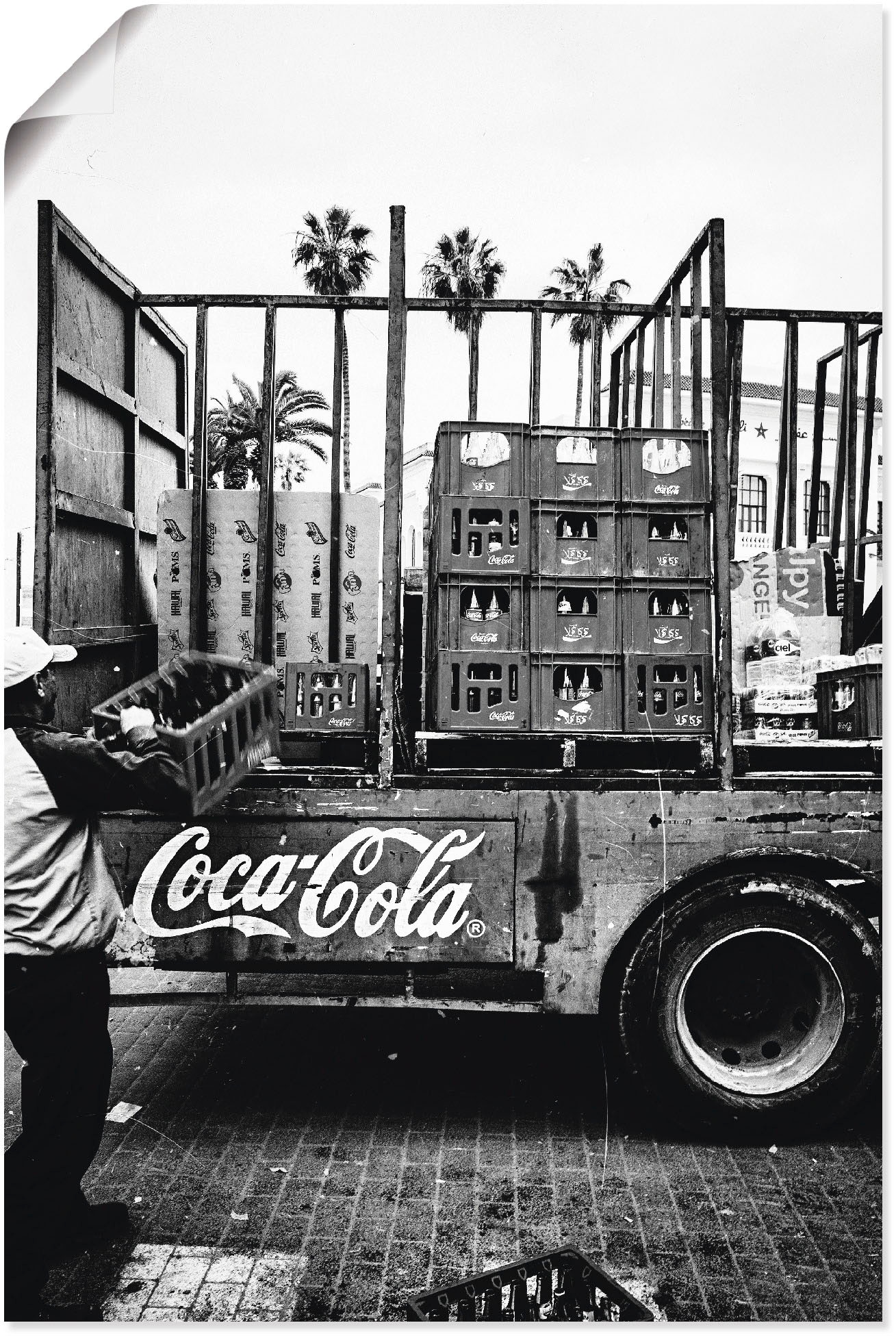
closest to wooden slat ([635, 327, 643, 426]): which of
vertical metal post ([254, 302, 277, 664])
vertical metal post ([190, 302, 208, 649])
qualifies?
vertical metal post ([254, 302, 277, 664])

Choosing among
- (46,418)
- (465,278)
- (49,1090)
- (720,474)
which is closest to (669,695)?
(720,474)

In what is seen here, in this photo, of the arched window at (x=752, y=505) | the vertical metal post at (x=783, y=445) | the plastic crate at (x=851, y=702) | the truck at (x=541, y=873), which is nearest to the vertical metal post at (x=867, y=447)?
the vertical metal post at (x=783, y=445)

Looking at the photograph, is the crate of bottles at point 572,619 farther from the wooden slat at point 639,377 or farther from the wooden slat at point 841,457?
the wooden slat at point 841,457

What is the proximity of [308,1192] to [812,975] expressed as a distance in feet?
6.91

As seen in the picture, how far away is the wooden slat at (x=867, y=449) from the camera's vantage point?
17.6ft

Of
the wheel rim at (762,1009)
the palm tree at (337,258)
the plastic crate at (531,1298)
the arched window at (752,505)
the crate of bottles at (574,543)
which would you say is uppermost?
the arched window at (752,505)

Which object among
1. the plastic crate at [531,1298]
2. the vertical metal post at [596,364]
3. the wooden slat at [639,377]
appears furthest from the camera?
the wooden slat at [639,377]

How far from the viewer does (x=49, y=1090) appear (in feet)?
9.48

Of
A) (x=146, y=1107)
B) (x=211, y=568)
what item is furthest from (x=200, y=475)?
(x=146, y=1107)

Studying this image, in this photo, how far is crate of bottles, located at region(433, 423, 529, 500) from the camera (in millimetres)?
3762

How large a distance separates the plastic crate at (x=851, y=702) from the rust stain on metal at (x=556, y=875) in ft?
4.34

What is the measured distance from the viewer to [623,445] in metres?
3.79

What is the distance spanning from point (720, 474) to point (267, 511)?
195 centimetres

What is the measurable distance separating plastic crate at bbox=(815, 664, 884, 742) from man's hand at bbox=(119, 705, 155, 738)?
271 centimetres
